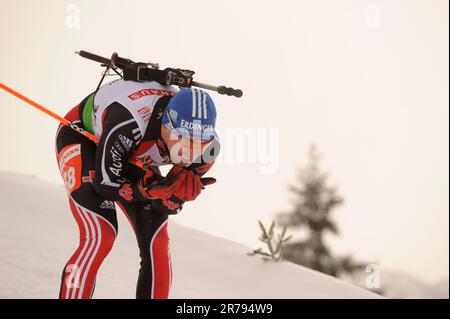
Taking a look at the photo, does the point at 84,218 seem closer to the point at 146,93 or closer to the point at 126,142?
the point at 126,142

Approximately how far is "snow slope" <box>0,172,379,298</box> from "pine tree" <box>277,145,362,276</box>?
8.78 meters

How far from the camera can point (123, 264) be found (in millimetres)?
6551

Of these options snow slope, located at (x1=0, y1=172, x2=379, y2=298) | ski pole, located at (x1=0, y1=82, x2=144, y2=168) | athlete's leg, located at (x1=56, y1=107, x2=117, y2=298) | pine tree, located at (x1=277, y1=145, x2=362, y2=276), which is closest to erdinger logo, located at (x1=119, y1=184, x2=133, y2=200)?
ski pole, located at (x1=0, y1=82, x2=144, y2=168)

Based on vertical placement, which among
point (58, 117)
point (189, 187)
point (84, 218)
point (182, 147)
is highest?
point (58, 117)

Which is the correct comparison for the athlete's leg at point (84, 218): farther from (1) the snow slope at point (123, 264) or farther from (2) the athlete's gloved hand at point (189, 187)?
(1) the snow slope at point (123, 264)

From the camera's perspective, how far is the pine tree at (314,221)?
54.7 feet

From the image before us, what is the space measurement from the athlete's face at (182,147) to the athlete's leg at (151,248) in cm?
41

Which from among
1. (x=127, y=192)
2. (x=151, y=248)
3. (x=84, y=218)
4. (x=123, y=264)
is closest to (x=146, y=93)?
(x=127, y=192)

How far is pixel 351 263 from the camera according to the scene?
17078 millimetres

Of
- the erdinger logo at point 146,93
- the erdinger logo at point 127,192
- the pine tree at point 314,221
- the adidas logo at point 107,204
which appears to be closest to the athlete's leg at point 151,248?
the adidas logo at point 107,204

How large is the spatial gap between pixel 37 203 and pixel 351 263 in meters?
11.8

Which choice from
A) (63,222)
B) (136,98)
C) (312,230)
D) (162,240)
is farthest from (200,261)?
(312,230)

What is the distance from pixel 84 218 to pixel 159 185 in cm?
80
